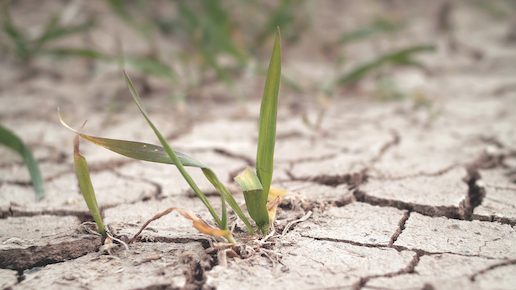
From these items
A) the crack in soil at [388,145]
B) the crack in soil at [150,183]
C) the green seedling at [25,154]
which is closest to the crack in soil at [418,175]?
the crack in soil at [388,145]

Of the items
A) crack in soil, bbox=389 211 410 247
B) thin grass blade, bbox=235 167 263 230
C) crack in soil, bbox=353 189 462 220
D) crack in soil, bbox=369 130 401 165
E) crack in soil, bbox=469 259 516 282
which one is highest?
crack in soil, bbox=369 130 401 165

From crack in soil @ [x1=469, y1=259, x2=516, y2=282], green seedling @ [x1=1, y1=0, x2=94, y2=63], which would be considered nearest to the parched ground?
crack in soil @ [x1=469, y1=259, x2=516, y2=282]

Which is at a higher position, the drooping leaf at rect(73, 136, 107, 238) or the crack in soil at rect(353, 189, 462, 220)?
the drooping leaf at rect(73, 136, 107, 238)

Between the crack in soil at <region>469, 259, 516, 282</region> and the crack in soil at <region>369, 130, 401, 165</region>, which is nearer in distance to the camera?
the crack in soil at <region>469, 259, 516, 282</region>

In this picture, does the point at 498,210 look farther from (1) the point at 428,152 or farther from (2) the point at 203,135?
(2) the point at 203,135

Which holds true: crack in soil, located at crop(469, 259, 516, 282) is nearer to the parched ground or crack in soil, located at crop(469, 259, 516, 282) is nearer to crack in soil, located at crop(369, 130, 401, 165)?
the parched ground

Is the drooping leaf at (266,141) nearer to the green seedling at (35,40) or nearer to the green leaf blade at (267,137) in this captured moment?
the green leaf blade at (267,137)

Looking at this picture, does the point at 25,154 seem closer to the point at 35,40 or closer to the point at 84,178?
the point at 84,178
